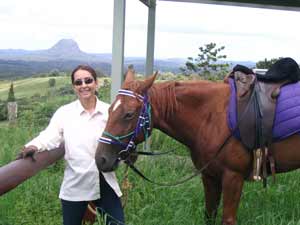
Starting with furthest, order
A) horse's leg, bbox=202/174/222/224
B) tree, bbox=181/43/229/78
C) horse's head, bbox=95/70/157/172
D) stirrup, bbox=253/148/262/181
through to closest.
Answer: tree, bbox=181/43/229/78 < horse's leg, bbox=202/174/222/224 < stirrup, bbox=253/148/262/181 < horse's head, bbox=95/70/157/172

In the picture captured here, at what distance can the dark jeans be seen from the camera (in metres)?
3.11

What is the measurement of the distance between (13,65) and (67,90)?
1092mm

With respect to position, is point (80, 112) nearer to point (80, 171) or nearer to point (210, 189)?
point (80, 171)

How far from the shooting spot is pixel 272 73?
388cm

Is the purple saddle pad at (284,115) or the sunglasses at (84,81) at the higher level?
the sunglasses at (84,81)

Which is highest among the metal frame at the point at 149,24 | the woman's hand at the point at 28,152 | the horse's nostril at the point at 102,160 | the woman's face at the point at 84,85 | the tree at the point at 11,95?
the metal frame at the point at 149,24

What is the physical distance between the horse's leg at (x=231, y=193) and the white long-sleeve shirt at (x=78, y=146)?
0.91 meters

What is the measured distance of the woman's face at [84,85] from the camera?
3.03 m

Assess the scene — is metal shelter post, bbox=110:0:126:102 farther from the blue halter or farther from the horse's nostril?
the horse's nostril

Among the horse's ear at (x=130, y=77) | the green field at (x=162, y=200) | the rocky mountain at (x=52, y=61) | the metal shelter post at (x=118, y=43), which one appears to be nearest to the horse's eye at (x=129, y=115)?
the horse's ear at (x=130, y=77)

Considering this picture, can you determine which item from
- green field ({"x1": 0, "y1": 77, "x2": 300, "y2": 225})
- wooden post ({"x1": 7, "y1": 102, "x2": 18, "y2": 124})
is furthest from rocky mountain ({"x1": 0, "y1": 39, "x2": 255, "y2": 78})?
green field ({"x1": 0, "y1": 77, "x2": 300, "y2": 225})

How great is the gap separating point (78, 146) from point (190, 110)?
3.30ft

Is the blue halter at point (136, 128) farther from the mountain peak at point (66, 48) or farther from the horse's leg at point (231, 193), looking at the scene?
the mountain peak at point (66, 48)

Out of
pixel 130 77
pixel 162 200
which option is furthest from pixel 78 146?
pixel 162 200
